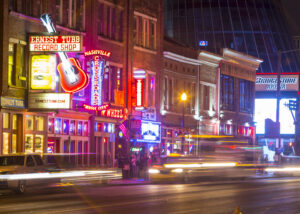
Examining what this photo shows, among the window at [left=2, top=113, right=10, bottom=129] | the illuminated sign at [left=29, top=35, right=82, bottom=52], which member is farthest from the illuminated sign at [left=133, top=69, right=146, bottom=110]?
the window at [left=2, top=113, right=10, bottom=129]

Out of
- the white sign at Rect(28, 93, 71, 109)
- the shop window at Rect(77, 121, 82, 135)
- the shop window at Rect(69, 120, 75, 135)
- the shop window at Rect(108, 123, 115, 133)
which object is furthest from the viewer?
the shop window at Rect(108, 123, 115, 133)

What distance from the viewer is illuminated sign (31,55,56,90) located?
117 ft

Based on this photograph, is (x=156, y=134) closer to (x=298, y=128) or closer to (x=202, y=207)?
(x=202, y=207)

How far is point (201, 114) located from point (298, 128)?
43.3 ft

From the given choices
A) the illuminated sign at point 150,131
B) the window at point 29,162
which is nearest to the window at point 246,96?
the illuminated sign at point 150,131

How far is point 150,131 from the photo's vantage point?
41.2 meters

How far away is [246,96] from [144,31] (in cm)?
2337

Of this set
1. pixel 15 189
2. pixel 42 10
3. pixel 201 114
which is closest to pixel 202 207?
pixel 15 189

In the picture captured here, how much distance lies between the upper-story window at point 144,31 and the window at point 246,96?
20.4 m

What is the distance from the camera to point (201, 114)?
57469mm

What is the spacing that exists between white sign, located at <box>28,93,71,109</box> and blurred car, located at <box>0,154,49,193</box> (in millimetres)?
8644

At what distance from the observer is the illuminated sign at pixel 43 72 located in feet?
117

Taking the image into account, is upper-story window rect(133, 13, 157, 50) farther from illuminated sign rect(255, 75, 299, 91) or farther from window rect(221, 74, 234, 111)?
illuminated sign rect(255, 75, 299, 91)

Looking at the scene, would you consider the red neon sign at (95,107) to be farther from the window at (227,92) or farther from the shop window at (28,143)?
the window at (227,92)
